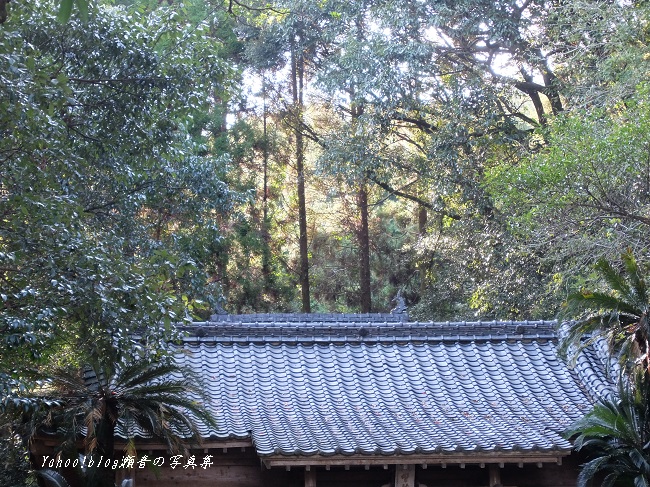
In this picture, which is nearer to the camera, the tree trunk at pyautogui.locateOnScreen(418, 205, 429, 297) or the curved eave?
the curved eave

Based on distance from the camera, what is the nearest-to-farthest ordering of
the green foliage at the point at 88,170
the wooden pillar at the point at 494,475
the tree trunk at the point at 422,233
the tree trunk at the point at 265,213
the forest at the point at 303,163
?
the green foliage at the point at 88,170 < the forest at the point at 303,163 < the wooden pillar at the point at 494,475 < the tree trunk at the point at 422,233 < the tree trunk at the point at 265,213

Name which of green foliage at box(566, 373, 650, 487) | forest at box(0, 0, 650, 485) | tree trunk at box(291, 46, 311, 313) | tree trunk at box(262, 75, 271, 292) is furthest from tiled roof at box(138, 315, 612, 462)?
tree trunk at box(291, 46, 311, 313)

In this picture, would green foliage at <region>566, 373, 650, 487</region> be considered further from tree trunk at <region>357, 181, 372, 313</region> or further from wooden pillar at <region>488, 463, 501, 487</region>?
tree trunk at <region>357, 181, 372, 313</region>

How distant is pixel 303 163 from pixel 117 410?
Result: 765 inches

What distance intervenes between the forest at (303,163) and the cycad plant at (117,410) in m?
0.41

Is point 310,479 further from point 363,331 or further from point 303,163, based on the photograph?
point 303,163

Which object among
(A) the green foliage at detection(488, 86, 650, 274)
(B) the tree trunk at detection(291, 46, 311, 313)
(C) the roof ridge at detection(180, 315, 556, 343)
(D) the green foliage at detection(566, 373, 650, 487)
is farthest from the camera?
(B) the tree trunk at detection(291, 46, 311, 313)

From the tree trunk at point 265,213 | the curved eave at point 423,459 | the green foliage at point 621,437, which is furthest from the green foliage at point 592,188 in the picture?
the tree trunk at point 265,213

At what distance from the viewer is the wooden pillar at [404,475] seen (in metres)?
9.34

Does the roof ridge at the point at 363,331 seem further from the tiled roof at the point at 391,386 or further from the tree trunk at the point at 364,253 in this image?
the tree trunk at the point at 364,253

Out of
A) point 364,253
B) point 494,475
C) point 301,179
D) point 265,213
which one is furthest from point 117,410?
point 301,179

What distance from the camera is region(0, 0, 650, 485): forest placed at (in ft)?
25.5

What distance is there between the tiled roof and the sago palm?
41.8 inches

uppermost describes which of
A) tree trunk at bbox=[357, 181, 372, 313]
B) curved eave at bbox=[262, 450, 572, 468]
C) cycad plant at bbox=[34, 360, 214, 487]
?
tree trunk at bbox=[357, 181, 372, 313]
